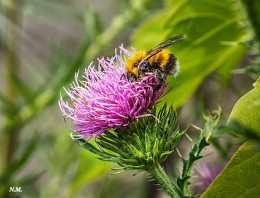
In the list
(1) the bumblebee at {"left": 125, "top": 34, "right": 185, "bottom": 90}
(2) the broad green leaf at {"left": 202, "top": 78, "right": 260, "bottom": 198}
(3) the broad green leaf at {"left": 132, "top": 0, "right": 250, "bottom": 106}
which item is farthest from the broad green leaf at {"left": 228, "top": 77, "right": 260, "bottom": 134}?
(3) the broad green leaf at {"left": 132, "top": 0, "right": 250, "bottom": 106}

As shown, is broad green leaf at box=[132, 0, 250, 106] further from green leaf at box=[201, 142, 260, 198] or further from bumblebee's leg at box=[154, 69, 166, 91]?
green leaf at box=[201, 142, 260, 198]

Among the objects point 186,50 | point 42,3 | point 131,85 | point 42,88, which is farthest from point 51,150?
point 131,85

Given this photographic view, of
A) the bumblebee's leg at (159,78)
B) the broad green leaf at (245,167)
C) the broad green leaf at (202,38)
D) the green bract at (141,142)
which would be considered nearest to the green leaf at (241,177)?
the broad green leaf at (245,167)

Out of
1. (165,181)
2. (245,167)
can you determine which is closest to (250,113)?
(245,167)

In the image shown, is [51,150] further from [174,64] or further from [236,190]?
[236,190]

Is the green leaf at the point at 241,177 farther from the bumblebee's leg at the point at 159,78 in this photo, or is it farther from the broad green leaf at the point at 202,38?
the broad green leaf at the point at 202,38

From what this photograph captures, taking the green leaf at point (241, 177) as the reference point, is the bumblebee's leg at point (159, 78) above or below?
above

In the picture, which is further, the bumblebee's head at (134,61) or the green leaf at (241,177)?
the bumblebee's head at (134,61)
